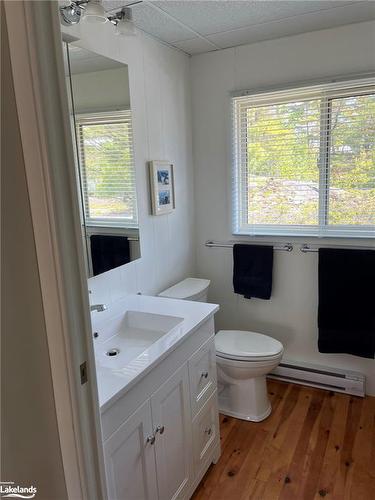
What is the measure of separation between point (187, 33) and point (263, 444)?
2.43 meters

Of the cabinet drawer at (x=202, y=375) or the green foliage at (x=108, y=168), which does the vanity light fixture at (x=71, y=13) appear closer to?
the green foliage at (x=108, y=168)

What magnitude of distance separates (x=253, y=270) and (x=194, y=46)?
1547 millimetres

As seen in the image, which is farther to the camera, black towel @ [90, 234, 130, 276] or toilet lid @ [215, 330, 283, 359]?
toilet lid @ [215, 330, 283, 359]

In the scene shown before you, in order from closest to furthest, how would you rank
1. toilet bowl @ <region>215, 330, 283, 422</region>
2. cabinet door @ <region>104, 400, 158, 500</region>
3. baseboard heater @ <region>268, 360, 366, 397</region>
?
cabinet door @ <region>104, 400, 158, 500</region> < toilet bowl @ <region>215, 330, 283, 422</region> < baseboard heater @ <region>268, 360, 366, 397</region>

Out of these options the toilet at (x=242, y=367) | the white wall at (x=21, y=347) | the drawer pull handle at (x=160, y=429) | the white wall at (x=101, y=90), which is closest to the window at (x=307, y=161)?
the toilet at (x=242, y=367)

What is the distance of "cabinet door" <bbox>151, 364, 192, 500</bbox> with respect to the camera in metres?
1.47

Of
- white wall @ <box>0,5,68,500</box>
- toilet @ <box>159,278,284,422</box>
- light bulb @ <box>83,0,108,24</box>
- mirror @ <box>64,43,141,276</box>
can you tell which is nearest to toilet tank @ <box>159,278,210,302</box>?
toilet @ <box>159,278,284,422</box>

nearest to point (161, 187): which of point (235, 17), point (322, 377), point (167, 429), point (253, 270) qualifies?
point (253, 270)

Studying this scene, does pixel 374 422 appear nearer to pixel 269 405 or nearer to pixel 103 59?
pixel 269 405

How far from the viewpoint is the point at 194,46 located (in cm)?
241

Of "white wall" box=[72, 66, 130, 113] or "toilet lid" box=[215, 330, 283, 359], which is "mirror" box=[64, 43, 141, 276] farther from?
"toilet lid" box=[215, 330, 283, 359]

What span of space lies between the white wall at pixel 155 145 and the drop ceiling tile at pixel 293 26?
377 mm

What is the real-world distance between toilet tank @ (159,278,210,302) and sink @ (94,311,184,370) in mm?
487

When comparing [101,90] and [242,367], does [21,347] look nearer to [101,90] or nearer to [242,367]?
[101,90]
